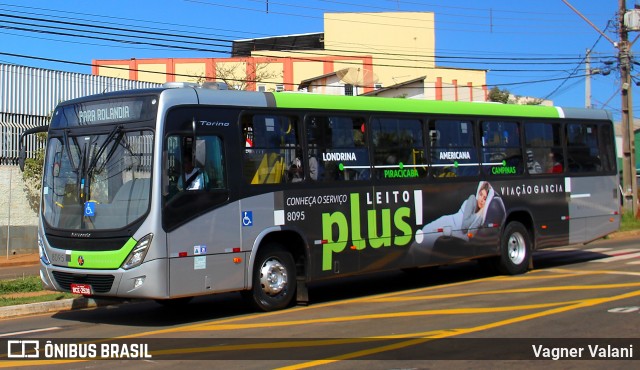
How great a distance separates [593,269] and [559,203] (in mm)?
1540

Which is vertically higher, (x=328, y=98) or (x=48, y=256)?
(x=328, y=98)

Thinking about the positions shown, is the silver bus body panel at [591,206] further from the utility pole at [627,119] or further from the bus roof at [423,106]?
the utility pole at [627,119]

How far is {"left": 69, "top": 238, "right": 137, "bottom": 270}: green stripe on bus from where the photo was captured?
10205 mm

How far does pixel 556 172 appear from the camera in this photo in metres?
16.6

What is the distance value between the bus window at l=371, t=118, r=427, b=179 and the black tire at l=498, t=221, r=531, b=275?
9.26 ft

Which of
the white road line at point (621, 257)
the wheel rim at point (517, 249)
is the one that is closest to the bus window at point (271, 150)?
the wheel rim at point (517, 249)

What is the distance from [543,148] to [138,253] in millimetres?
9607

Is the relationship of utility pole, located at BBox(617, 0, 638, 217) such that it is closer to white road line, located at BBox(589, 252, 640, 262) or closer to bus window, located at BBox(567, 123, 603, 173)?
white road line, located at BBox(589, 252, 640, 262)

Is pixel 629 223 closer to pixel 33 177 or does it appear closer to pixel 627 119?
pixel 627 119

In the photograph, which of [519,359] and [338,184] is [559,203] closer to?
[338,184]

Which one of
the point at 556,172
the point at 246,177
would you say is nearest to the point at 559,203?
the point at 556,172

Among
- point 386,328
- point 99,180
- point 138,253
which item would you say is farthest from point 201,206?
point 386,328

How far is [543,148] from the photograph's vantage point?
16406mm

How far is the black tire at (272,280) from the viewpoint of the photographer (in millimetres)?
11445
